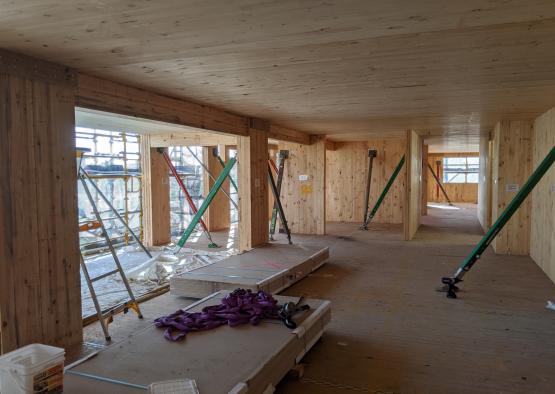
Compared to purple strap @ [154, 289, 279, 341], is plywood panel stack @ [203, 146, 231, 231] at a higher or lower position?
higher

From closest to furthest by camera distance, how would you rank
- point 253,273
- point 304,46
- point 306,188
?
point 304,46 < point 253,273 < point 306,188

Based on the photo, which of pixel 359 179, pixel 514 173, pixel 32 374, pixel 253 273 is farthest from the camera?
pixel 359 179

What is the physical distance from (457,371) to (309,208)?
6.67 metres

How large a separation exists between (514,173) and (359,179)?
16.7 ft

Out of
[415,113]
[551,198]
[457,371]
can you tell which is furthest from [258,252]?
[551,198]

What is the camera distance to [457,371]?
117 inches

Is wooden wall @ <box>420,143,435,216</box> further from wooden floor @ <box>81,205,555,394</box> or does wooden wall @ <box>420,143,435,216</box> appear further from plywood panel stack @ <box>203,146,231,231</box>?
plywood panel stack @ <box>203,146,231,231</box>

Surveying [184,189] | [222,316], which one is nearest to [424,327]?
[222,316]

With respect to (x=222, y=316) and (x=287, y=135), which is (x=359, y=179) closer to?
(x=287, y=135)

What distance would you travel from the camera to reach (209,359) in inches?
101

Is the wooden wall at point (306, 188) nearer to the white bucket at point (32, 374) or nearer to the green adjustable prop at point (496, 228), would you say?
the green adjustable prop at point (496, 228)

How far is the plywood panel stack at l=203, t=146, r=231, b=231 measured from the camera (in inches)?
388

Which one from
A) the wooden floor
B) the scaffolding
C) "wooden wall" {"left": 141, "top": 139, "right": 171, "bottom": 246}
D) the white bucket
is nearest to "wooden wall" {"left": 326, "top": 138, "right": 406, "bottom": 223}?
the wooden floor

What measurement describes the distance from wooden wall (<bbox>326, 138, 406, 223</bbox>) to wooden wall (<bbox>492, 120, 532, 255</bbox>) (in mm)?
4168
